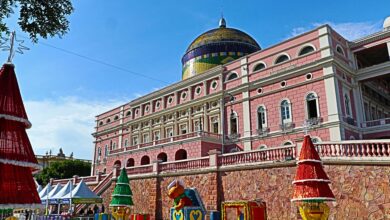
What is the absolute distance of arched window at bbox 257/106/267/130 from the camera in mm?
26203

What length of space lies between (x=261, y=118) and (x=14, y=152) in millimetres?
23213

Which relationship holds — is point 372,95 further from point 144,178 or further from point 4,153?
point 4,153

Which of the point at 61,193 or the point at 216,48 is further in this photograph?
the point at 216,48

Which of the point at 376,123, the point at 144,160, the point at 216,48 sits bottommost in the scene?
the point at 144,160

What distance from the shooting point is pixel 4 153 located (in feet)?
15.7

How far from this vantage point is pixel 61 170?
47188 mm

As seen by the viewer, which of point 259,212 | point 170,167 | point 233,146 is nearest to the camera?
point 259,212

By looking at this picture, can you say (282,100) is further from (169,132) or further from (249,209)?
(249,209)

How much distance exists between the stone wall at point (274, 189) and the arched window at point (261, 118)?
32.6ft

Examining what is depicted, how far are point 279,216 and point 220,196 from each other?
3.63 metres

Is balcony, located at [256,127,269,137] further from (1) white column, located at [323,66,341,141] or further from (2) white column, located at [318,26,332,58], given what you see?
(2) white column, located at [318,26,332,58]

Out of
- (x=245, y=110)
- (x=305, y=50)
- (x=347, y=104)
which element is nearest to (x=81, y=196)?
(x=245, y=110)

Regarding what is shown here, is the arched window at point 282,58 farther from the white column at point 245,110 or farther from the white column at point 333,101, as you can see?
the white column at point 333,101

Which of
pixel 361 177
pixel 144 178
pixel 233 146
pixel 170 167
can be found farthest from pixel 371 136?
pixel 144 178
